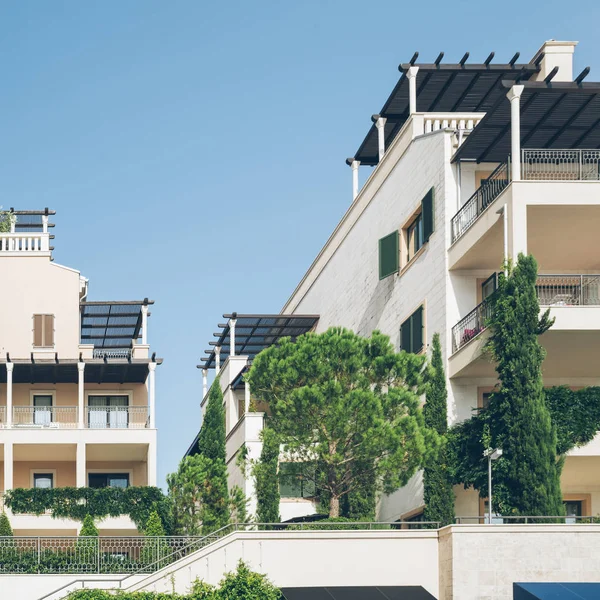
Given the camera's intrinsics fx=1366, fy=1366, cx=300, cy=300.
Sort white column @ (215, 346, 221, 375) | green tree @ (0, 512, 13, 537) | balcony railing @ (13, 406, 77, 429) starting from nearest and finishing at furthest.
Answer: green tree @ (0, 512, 13, 537), balcony railing @ (13, 406, 77, 429), white column @ (215, 346, 221, 375)

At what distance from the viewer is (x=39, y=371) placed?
57625 millimetres

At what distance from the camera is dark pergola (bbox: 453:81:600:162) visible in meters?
37.4

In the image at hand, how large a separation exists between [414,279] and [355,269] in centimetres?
820

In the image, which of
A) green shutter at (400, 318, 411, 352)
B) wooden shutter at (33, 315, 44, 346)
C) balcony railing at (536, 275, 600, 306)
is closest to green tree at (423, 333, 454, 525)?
balcony railing at (536, 275, 600, 306)

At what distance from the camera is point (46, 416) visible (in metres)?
57.9

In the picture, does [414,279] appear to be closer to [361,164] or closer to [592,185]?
[592,185]

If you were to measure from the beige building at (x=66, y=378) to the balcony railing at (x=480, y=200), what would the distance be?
2035 cm

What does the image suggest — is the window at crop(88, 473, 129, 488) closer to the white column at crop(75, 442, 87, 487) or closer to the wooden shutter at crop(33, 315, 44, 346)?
the white column at crop(75, 442, 87, 487)

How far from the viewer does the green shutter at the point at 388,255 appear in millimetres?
46031

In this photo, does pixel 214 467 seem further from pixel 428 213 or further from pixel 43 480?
pixel 43 480

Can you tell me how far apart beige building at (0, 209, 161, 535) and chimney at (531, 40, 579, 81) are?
21.4 m

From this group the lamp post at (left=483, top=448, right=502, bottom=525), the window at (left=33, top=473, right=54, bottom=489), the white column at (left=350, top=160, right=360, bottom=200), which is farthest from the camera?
the window at (left=33, top=473, right=54, bottom=489)

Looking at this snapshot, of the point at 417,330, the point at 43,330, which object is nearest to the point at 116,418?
the point at 43,330

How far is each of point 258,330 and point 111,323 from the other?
257 inches
